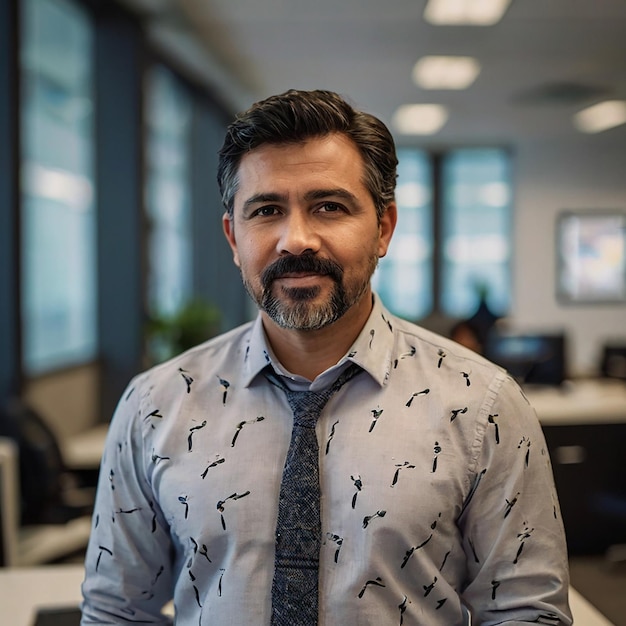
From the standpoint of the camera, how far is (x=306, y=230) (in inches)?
40.1

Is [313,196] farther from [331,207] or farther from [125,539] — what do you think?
[125,539]

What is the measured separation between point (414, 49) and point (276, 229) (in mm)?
3445

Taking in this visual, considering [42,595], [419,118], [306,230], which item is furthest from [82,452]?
[419,118]

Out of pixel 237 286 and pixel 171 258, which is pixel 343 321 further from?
pixel 237 286

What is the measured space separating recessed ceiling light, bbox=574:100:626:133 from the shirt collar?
2.55 metres

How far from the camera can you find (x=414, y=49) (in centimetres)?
417

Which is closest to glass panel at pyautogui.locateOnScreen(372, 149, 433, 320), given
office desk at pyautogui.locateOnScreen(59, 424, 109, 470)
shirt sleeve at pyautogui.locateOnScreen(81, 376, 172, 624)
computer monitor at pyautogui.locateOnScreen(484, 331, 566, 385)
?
computer monitor at pyautogui.locateOnScreen(484, 331, 566, 385)

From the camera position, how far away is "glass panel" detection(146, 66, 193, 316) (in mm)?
4508

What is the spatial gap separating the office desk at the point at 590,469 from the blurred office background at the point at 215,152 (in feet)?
0.03

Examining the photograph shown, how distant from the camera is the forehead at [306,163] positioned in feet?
3.37

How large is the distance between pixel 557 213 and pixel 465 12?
4.09 ft

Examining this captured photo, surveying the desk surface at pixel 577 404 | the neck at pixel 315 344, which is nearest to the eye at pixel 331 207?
the neck at pixel 315 344

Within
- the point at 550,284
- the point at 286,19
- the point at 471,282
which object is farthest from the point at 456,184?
the point at 286,19

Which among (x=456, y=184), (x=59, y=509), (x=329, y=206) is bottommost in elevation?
(x=59, y=509)
